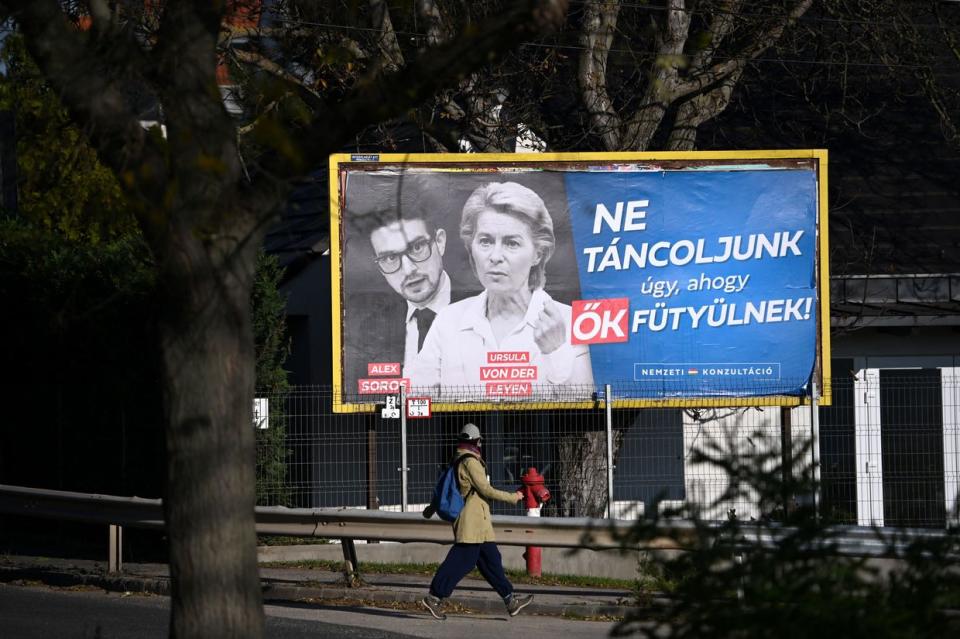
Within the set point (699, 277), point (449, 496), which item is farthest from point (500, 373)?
point (449, 496)

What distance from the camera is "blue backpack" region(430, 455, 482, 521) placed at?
12156mm

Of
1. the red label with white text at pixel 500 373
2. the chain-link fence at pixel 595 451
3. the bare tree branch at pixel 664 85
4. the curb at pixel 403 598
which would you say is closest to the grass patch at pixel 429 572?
the chain-link fence at pixel 595 451

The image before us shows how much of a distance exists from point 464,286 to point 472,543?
5.01m

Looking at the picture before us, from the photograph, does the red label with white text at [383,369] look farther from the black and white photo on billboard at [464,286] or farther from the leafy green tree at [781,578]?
the leafy green tree at [781,578]

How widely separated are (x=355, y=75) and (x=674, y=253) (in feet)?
14.4

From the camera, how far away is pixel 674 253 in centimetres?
1659

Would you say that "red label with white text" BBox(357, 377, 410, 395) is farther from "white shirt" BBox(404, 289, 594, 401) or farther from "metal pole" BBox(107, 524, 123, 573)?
"metal pole" BBox(107, 524, 123, 573)

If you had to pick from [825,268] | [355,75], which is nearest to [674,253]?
[825,268]

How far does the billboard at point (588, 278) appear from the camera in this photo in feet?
53.5

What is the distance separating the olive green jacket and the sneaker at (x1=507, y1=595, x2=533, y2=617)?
0.59m

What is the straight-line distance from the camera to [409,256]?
16.4 meters

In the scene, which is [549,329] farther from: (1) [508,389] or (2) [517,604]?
(2) [517,604]

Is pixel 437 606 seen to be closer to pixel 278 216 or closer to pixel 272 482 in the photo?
pixel 272 482

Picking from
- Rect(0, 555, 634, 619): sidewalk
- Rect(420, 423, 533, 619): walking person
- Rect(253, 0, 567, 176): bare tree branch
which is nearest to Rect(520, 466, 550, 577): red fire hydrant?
Rect(0, 555, 634, 619): sidewalk
